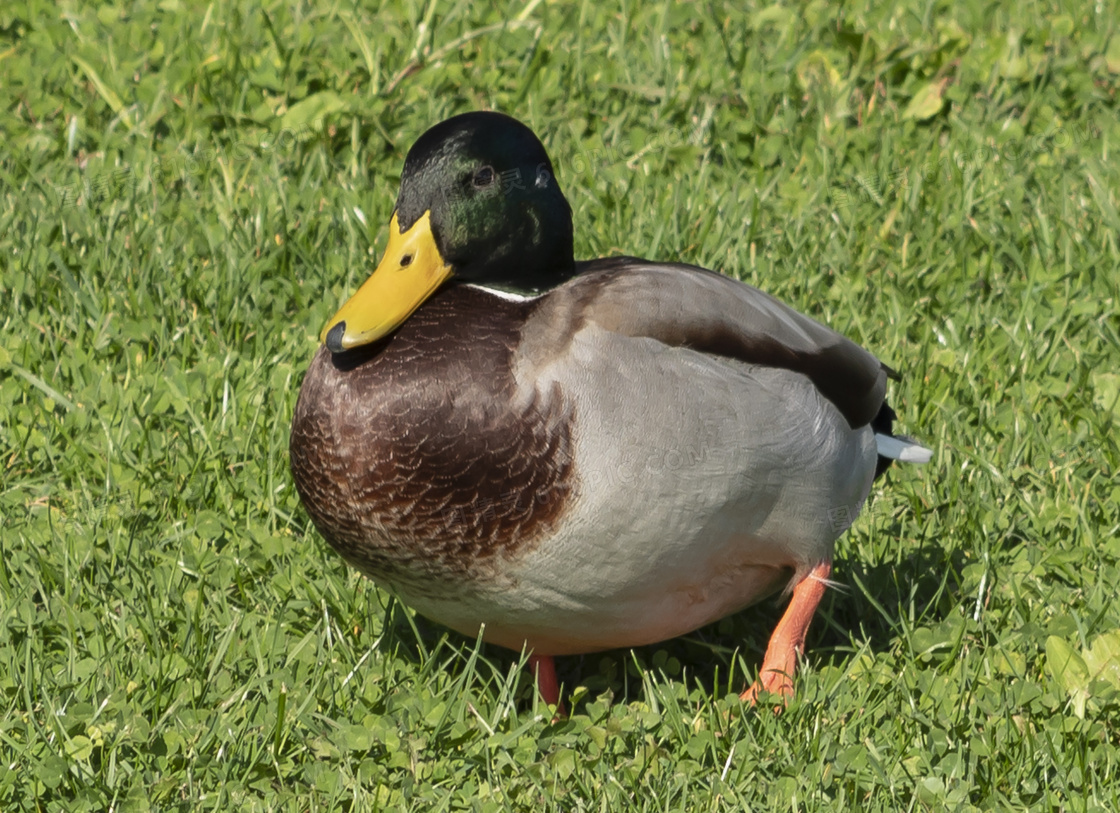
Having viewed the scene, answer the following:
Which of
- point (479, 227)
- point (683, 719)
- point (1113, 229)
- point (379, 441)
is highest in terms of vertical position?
point (479, 227)

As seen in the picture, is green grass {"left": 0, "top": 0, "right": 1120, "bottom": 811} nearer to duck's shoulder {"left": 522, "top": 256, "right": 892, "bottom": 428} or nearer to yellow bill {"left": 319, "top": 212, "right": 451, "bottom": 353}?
duck's shoulder {"left": 522, "top": 256, "right": 892, "bottom": 428}

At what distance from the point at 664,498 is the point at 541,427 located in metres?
0.27

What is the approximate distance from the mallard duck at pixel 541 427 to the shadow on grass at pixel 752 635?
0.35 metres

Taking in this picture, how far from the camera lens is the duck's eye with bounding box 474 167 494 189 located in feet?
9.99

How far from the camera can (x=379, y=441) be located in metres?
2.94

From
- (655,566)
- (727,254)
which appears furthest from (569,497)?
(727,254)

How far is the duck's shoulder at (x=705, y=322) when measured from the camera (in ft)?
9.94

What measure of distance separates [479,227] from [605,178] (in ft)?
7.72

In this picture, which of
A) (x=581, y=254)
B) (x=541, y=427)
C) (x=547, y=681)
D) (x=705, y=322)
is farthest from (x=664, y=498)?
(x=581, y=254)

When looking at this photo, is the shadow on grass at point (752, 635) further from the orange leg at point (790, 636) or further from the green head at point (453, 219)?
the green head at point (453, 219)

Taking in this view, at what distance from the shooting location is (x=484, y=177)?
3055 millimetres

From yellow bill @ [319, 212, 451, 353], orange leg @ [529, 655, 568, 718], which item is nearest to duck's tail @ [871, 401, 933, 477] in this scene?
orange leg @ [529, 655, 568, 718]

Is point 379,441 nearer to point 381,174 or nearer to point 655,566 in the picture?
point 655,566

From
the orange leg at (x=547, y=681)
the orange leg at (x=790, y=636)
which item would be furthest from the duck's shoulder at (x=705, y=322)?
the orange leg at (x=547, y=681)
